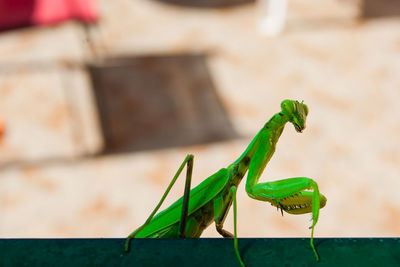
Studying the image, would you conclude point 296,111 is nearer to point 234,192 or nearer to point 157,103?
point 234,192

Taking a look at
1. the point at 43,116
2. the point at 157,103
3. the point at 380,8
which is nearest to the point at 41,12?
the point at 43,116

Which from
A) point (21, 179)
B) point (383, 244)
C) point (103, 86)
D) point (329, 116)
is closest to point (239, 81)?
point (329, 116)

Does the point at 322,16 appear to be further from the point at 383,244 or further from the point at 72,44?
the point at 383,244

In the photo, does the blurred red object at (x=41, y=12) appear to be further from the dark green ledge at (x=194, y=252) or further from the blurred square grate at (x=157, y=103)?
the dark green ledge at (x=194, y=252)

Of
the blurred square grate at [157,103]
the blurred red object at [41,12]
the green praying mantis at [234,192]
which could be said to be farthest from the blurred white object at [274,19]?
the green praying mantis at [234,192]

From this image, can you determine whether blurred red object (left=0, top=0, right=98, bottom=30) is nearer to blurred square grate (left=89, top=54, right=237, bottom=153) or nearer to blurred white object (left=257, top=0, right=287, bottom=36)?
blurred square grate (left=89, top=54, right=237, bottom=153)

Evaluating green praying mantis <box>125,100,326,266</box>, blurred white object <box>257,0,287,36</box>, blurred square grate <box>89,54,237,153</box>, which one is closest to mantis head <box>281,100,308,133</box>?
green praying mantis <box>125,100,326,266</box>
